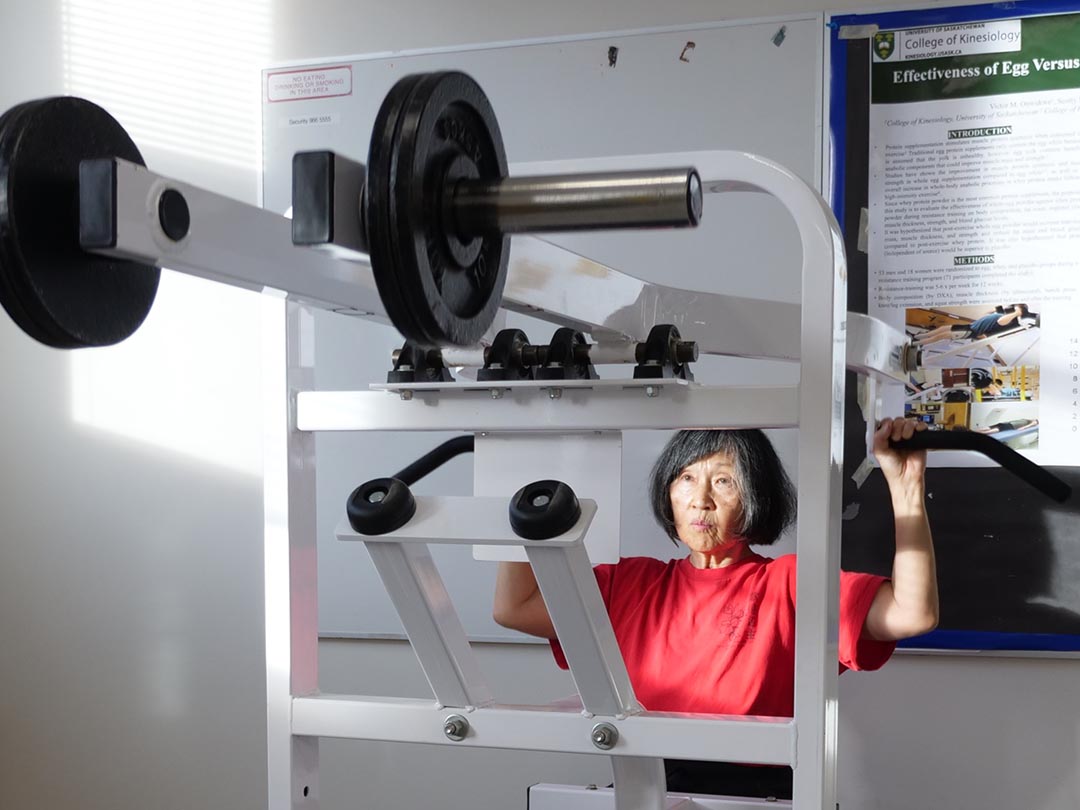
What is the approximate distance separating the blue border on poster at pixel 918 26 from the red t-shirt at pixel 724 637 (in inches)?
19.2

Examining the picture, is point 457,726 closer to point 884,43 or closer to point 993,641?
point 993,641

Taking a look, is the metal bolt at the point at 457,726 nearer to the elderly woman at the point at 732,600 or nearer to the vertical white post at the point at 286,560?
the vertical white post at the point at 286,560

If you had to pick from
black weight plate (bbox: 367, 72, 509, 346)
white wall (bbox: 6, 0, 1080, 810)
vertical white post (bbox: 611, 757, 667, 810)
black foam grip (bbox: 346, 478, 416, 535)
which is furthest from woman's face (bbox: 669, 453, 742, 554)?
black weight plate (bbox: 367, 72, 509, 346)

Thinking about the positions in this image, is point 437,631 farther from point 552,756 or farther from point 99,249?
point 552,756

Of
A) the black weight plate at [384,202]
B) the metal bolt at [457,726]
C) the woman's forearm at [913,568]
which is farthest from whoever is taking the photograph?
the woman's forearm at [913,568]

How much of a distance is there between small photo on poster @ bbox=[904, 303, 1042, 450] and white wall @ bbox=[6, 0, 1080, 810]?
2.43 feet

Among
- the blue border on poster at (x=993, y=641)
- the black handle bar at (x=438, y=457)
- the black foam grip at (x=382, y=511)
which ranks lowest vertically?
the blue border on poster at (x=993, y=641)

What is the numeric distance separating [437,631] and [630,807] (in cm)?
34

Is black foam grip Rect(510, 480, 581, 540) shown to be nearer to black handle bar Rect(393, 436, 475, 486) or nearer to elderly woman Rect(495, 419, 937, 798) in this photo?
black handle bar Rect(393, 436, 475, 486)

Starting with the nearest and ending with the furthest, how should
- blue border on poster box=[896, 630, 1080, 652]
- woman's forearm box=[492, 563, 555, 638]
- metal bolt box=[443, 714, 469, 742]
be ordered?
metal bolt box=[443, 714, 469, 742]
woman's forearm box=[492, 563, 555, 638]
blue border on poster box=[896, 630, 1080, 652]

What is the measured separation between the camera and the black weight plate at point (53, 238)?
2.23 feet

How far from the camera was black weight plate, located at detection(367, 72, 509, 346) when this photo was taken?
657 millimetres

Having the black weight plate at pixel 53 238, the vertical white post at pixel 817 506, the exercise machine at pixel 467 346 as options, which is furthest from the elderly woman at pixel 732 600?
the black weight plate at pixel 53 238

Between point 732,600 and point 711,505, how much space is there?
187 mm
